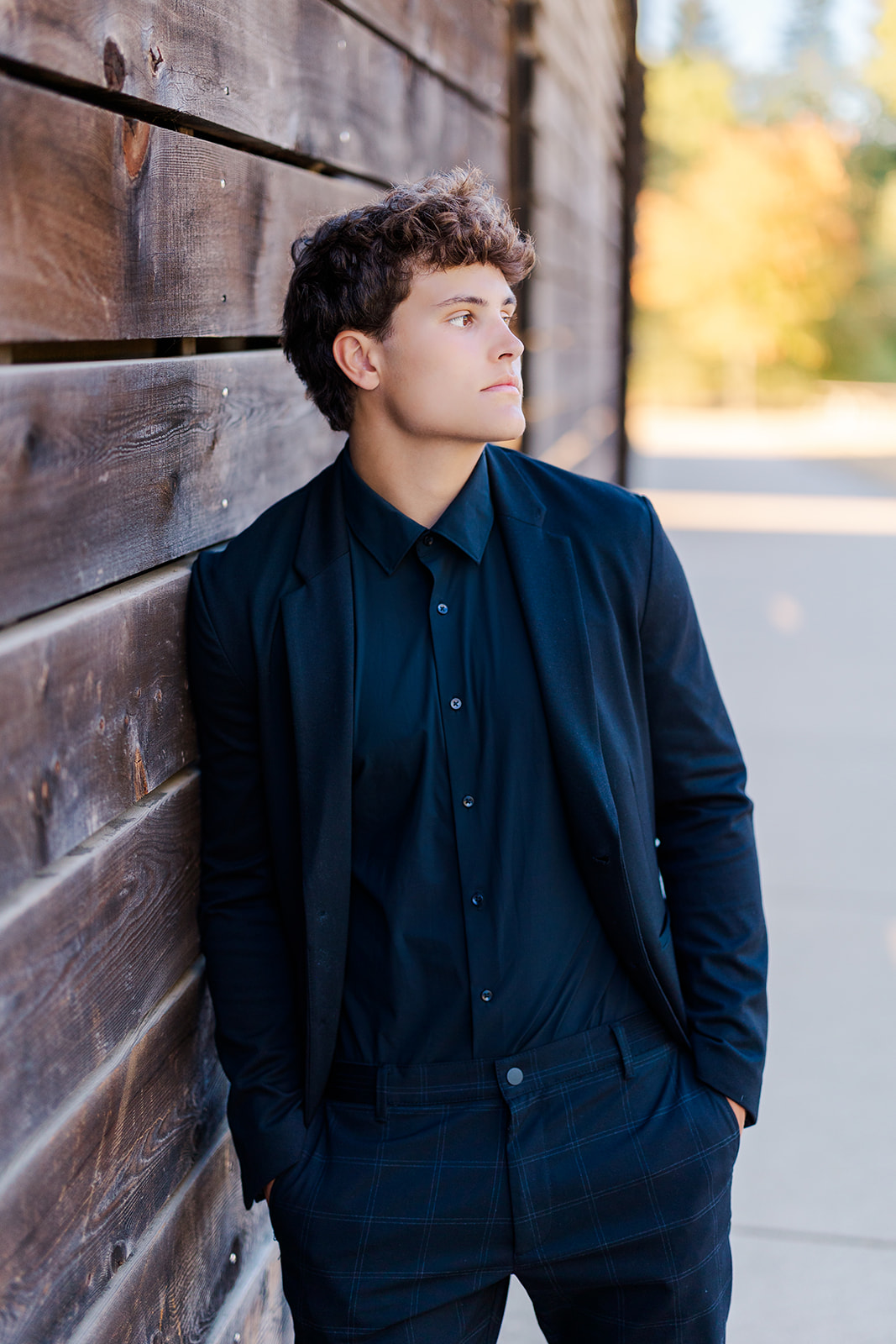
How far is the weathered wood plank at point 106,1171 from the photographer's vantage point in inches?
57.2

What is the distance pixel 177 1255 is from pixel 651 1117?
72 cm

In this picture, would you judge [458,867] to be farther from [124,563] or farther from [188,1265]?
[188,1265]

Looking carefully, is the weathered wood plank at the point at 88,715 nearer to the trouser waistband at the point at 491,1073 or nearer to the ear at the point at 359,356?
the ear at the point at 359,356

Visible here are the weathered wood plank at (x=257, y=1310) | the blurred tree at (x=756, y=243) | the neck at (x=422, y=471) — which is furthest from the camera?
the blurred tree at (x=756, y=243)

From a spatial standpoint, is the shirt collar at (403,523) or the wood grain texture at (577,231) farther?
the wood grain texture at (577,231)

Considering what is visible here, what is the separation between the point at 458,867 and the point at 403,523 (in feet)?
1.57

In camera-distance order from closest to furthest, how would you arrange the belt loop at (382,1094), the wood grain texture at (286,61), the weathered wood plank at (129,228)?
the weathered wood plank at (129,228), the wood grain texture at (286,61), the belt loop at (382,1094)

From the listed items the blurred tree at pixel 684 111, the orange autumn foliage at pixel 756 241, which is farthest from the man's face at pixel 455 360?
the blurred tree at pixel 684 111

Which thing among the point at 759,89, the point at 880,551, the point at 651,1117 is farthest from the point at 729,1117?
the point at 759,89

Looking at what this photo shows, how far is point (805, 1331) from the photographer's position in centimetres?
286

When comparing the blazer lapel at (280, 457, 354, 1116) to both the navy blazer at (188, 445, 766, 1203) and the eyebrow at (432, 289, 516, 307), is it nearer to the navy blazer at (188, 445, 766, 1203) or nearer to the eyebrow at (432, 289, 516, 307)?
the navy blazer at (188, 445, 766, 1203)

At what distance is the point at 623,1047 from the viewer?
1.88m

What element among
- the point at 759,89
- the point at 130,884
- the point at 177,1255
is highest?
the point at 759,89

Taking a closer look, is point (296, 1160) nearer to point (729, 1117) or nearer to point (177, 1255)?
point (177, 1255)
